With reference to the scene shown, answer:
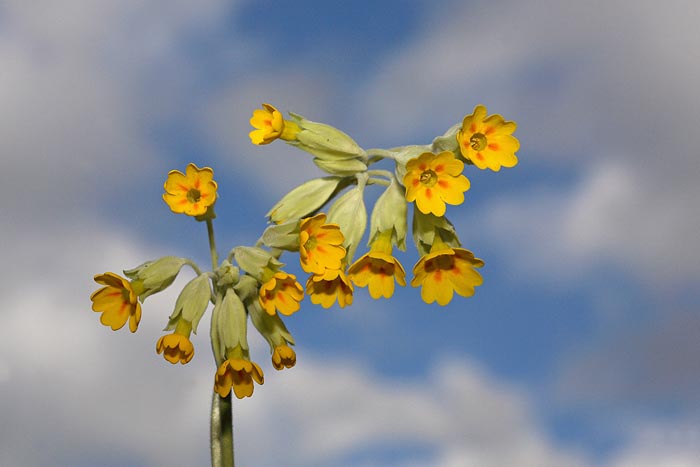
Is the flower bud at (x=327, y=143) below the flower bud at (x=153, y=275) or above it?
above

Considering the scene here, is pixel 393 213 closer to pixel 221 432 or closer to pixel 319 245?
pixel 319 245

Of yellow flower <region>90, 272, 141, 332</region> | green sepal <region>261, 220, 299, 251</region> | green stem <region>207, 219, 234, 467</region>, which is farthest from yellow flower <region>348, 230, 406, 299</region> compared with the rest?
yellow flower <region>90, 272, 141, 332</region>

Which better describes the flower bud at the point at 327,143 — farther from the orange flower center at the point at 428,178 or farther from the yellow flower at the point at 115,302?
the yellow flower at the point at 115,302

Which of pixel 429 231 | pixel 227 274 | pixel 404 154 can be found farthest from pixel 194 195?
pixel 429 231

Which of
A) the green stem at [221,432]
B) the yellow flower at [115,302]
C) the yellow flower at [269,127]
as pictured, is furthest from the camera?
the yellow flower at [269,127]

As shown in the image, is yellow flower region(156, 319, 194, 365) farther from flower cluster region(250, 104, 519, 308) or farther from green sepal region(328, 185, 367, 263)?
green sepal region(328, 185, 367, 263)

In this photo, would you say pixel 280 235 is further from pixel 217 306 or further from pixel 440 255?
pixel 440 255

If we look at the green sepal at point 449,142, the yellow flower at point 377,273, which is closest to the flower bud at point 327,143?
the green sepal at point 449,142
